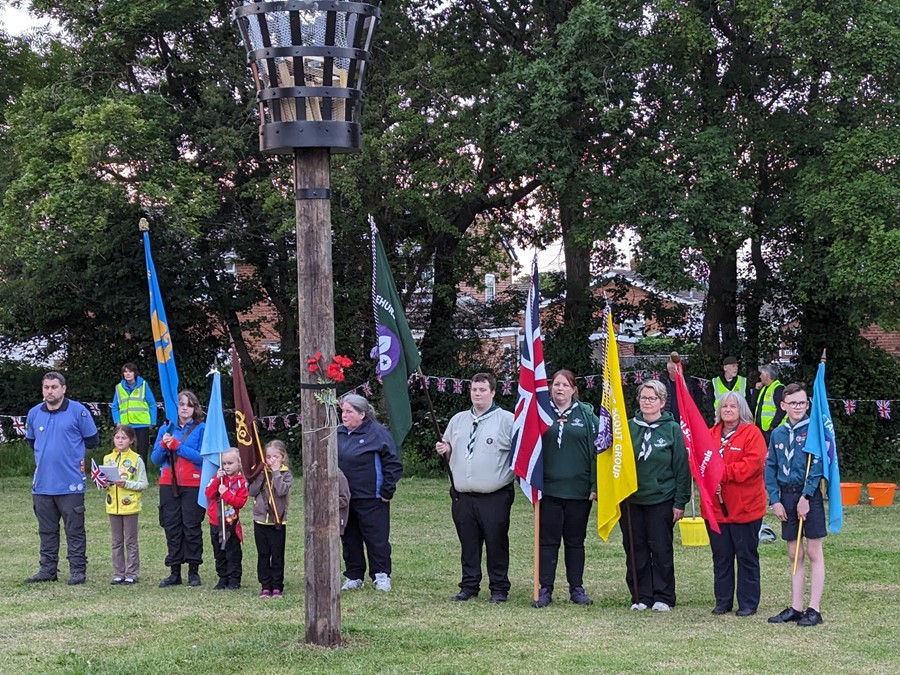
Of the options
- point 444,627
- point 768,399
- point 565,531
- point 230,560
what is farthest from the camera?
point 768,399

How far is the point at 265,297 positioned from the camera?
78.6 feet

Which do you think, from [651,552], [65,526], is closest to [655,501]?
[651,552]

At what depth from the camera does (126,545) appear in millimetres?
10836

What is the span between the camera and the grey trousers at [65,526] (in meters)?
10.8

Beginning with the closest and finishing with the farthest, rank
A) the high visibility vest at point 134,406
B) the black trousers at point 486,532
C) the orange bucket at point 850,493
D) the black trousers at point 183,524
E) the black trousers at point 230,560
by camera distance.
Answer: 1. the black trousers at point 486,532
2. the black trousers at point 230,560
3. the black trousers at point 183,524
4. the orange bucket at point 850,493
5. the high visibility vest at point 134,406

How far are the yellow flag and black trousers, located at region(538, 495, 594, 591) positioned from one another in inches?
7.9

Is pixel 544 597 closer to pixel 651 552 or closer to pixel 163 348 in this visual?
pixel 651 552

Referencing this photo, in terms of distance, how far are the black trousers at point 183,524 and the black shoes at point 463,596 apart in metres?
2.47

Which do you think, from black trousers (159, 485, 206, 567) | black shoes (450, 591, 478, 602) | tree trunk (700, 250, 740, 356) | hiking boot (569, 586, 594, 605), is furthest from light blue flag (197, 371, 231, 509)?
tree trunk (700, 250, 740, 356)

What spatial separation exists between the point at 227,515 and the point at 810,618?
16.0 ft

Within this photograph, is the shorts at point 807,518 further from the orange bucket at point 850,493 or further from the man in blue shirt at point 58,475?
the orange bucket at point 850,493

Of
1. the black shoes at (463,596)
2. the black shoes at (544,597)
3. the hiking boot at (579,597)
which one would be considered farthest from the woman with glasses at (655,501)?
the black shoes at (463,596)

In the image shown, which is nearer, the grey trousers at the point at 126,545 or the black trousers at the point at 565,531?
the black trousers at the point at 565,531

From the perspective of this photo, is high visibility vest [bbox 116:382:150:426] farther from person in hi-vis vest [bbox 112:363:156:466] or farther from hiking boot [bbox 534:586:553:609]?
hiking boot [bbox 534:586:553:609]
